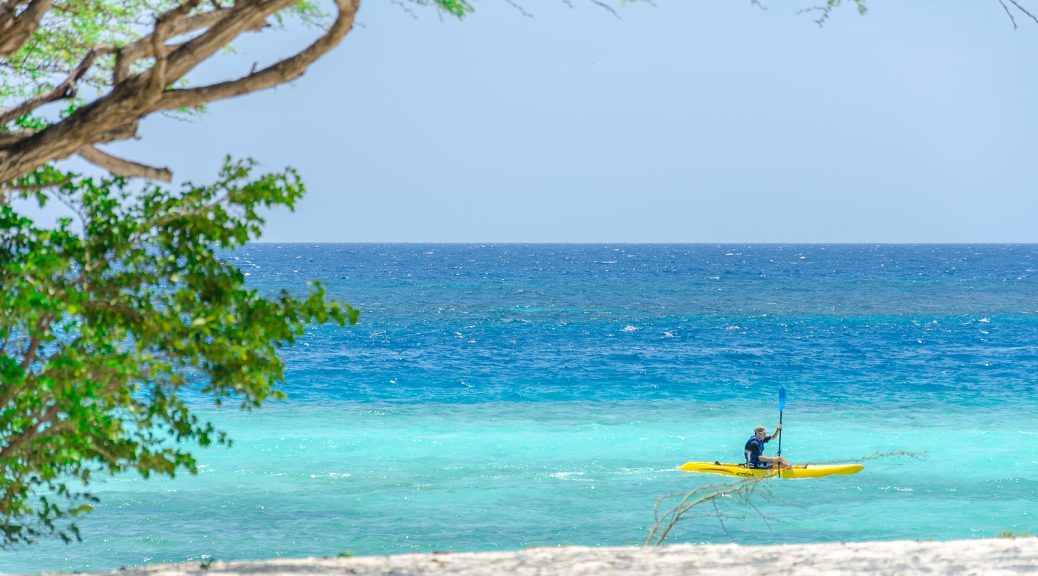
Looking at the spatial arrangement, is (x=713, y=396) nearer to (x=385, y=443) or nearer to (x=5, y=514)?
(x=385, y=443)

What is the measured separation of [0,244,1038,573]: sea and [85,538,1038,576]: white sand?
130cm

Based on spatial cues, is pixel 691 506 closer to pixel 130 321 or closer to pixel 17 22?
pixel 130 321

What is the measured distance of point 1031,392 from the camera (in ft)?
105

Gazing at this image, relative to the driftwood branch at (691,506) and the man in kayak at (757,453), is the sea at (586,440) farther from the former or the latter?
the man in kayak at (757,453)

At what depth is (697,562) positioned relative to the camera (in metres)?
8.30

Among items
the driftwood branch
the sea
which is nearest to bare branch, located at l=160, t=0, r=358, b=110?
the driftwood branch

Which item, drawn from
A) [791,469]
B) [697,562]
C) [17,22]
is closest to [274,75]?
[17,22]

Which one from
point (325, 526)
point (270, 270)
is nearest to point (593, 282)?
point (270, 270)

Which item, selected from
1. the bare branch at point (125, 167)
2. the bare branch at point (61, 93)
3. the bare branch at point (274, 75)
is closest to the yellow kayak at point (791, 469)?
the bare branch at point (125, 167)

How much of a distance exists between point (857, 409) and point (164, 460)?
999 inches

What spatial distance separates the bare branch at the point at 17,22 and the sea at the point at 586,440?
6768mm

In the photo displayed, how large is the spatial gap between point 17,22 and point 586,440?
731 inches

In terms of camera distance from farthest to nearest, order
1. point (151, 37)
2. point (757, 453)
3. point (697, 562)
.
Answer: point (757, 453), point (697, 562), point (151, 37)

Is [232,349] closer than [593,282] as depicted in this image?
Yes
